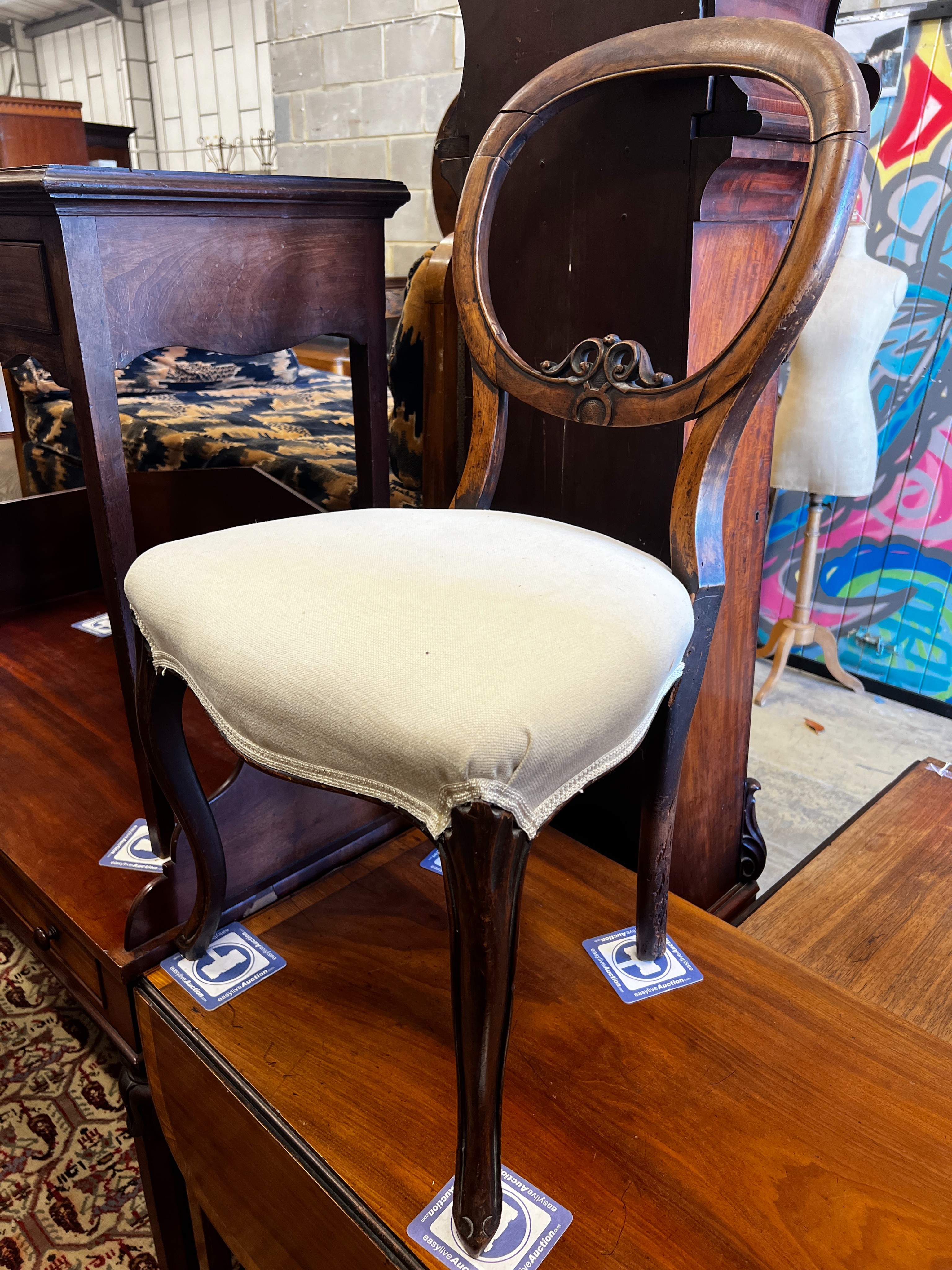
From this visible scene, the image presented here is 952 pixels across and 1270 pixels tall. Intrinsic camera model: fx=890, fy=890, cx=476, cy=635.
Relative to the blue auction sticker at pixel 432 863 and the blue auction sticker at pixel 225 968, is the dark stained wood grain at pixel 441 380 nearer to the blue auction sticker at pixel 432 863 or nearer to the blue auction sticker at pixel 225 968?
the blue auction sticker at pixel 432 863

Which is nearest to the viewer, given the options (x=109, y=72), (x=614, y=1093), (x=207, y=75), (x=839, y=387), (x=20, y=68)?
(x=614, y=1093)

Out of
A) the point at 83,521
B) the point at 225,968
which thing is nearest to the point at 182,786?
the point at 225,968

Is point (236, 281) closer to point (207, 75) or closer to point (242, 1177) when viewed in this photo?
point (242, 1177)

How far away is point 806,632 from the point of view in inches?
101

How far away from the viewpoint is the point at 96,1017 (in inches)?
42.2

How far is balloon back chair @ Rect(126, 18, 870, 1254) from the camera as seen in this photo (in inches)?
23.4

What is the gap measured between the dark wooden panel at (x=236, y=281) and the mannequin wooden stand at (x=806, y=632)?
1596 millimetres

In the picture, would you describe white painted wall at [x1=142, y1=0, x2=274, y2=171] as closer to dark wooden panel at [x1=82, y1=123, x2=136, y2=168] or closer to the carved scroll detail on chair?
dark wooden panel at [x1=82, y1=123, x2=136, y2=168]

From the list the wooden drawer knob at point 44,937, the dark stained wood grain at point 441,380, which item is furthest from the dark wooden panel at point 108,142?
the wooden drawer knob at point 44,937

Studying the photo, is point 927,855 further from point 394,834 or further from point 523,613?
point 523,613

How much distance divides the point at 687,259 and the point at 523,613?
0.54 m

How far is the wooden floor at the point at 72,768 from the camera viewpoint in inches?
43.1

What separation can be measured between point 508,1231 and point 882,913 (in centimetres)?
79

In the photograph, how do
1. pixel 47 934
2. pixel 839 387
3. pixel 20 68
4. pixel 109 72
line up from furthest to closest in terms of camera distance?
pixel 20 68, pixel 109 72, pixel 839 387, pixel 47 934
